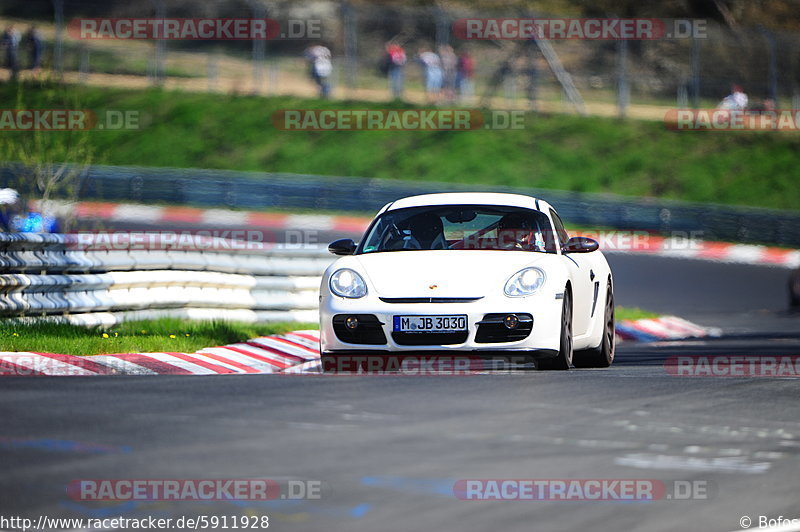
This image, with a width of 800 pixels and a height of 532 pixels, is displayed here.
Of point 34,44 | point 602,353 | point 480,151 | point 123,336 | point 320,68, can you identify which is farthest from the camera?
point 320,68

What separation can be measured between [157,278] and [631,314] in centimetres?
774

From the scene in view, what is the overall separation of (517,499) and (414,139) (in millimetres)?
34795

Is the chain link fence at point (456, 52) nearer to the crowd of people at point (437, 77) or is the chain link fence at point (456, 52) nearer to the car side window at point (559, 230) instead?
the crowd of people at point (437, 77)

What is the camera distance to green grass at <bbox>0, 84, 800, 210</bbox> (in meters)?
37.8

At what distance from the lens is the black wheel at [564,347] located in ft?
34.2

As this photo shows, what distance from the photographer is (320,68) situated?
40.3 meters

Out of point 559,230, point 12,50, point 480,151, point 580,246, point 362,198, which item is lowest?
point 580,246

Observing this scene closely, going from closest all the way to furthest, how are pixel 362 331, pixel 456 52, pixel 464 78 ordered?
pixel 362 331 → pixel 464 78 → pixel 456 52

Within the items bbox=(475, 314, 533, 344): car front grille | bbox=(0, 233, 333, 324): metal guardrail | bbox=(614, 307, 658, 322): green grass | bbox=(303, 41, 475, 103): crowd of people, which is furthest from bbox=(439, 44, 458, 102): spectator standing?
bbox=(475, 314, 533, 344): car front grille

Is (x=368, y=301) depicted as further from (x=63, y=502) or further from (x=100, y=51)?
(x=100, y=51)

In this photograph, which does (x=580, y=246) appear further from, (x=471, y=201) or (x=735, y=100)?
(x=735, y=100)

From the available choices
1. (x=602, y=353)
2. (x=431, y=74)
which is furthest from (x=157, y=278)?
(x=431, y=74)

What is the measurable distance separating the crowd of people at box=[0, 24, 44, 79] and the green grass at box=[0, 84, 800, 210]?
0.70 meters

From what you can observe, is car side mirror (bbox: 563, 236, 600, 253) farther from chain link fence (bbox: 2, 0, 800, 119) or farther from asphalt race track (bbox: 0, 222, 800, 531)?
chain link fence (bbox: 2, 0, 800, 119)
